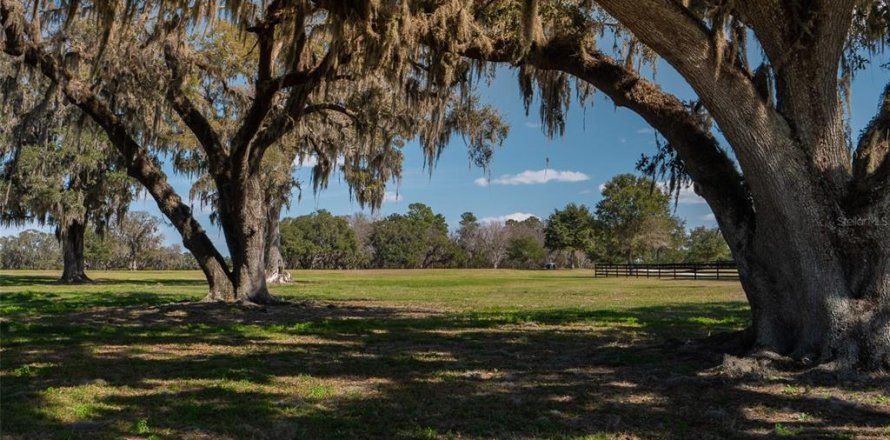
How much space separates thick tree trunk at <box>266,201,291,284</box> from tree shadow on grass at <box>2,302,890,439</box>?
757 inches

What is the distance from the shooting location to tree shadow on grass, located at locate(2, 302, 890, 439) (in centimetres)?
446

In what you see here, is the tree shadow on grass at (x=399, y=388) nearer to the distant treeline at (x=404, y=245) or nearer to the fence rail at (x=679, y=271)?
the fence rail at (x=679, y=271)

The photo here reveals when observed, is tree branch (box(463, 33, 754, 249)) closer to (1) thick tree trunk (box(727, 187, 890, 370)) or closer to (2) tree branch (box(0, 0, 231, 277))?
(1) thick tree trunk (box(727, 187, 890, 370))

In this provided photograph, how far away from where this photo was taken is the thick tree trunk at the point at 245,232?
14141mm

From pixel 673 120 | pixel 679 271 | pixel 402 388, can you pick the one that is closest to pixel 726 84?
pixel 673 120

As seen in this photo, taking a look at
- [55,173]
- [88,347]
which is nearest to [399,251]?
[55,173]

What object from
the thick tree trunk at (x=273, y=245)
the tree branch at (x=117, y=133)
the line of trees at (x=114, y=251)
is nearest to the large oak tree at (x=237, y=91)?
the tree branch at (x=117, y=133)

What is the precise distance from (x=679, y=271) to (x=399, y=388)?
39.0 metres

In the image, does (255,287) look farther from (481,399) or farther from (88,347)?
(481,399)

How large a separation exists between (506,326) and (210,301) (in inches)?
280

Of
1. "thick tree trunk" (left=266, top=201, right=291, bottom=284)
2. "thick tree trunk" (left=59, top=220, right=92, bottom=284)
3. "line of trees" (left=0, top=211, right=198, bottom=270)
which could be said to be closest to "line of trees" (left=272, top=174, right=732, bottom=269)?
"line of trees" (left=0, top=211, right=198, bottom=270)

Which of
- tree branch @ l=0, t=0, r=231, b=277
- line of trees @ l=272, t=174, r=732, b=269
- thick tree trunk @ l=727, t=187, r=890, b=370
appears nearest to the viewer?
thick tree trunk @ l=727, t=187, r=890, b=370

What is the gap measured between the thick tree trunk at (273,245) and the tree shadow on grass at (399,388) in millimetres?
19228

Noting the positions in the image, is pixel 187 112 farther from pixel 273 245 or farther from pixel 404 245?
pixel 404 245
